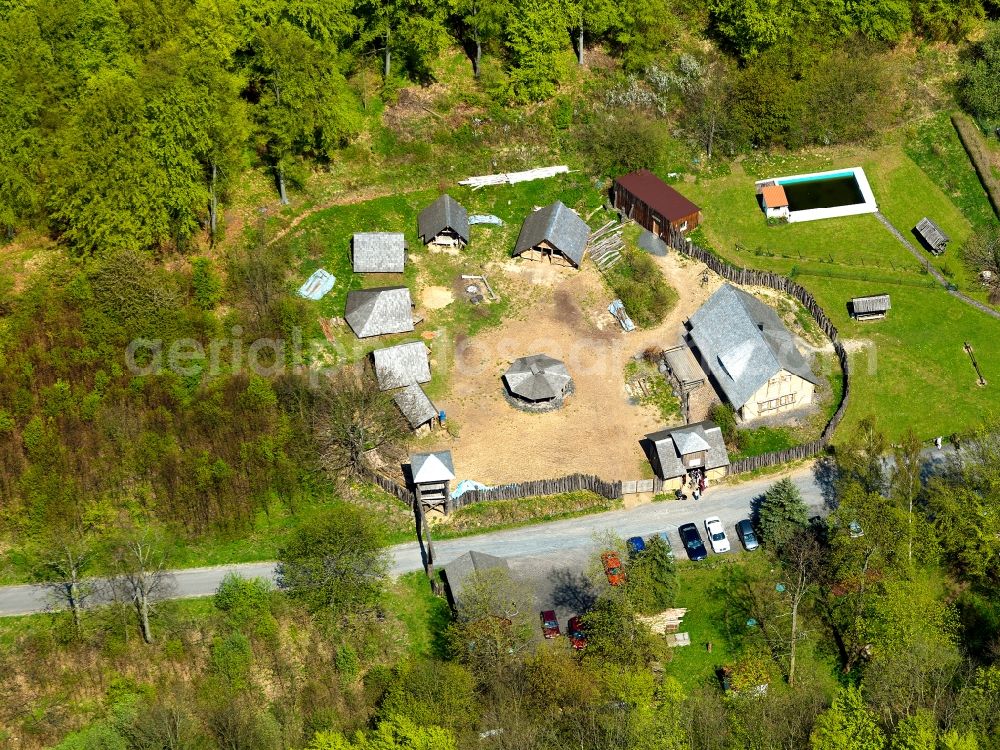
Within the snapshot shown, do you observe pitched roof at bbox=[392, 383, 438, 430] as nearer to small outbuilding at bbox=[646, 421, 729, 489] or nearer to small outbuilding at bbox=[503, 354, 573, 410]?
small outbuilding at bbox=[503, 354, 573, 410]

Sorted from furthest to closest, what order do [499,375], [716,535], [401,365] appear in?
[499,375], [401,365], [716,535]

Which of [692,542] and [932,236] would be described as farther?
[932,236]

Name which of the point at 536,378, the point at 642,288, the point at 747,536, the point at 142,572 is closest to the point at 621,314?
the point at 642,288

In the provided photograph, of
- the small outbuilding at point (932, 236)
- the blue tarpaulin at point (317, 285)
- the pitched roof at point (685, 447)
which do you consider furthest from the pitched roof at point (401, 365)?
the small outbuilding at point (932, 236)

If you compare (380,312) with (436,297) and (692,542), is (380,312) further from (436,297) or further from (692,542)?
(692,542)

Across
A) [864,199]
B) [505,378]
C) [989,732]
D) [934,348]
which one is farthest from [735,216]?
Result: [989,732]

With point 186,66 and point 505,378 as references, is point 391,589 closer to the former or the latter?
point 505,378
